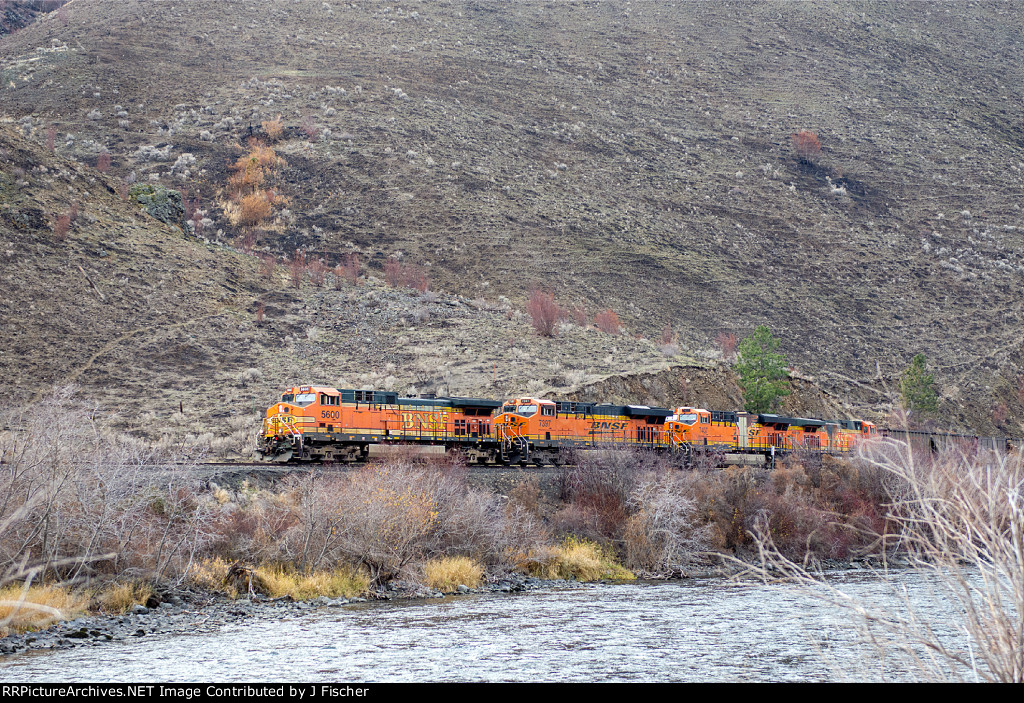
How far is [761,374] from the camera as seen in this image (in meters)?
62.1

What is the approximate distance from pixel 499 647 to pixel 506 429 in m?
22.5

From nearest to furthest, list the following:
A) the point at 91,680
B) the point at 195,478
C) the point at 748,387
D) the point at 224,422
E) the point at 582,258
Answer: the point at 91,680 < the point at 195,478 < the point at 224,422 < the point at 748,387 < the point at 582,258

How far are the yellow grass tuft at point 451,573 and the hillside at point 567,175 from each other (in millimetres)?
23974

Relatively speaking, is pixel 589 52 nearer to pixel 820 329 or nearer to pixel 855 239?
pixel 855 239

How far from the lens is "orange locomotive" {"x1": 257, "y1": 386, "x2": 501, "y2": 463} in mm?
37688

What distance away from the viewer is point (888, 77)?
13112 cm

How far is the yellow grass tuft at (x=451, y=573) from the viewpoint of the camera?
31.9 meters

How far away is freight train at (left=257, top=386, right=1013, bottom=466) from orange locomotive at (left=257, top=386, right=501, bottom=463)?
4 cm

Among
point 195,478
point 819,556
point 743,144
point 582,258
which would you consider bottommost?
point 819,556

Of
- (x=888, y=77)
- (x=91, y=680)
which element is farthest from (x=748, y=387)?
(x=888, y=77)

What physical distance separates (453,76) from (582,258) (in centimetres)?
3675

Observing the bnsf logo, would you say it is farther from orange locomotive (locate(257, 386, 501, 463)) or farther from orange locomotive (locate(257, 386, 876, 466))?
orange locomotive (locate(257, 386, 501, 463))

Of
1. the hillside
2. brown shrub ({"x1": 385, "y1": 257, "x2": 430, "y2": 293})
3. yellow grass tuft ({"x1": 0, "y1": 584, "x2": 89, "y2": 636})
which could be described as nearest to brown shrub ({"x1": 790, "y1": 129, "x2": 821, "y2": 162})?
the hillside

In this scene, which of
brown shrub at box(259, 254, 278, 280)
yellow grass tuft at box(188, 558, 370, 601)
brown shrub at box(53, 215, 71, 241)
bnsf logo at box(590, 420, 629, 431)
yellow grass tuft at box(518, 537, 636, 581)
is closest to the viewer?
yellow grass tuft at box(188, 558, 370, 601)
